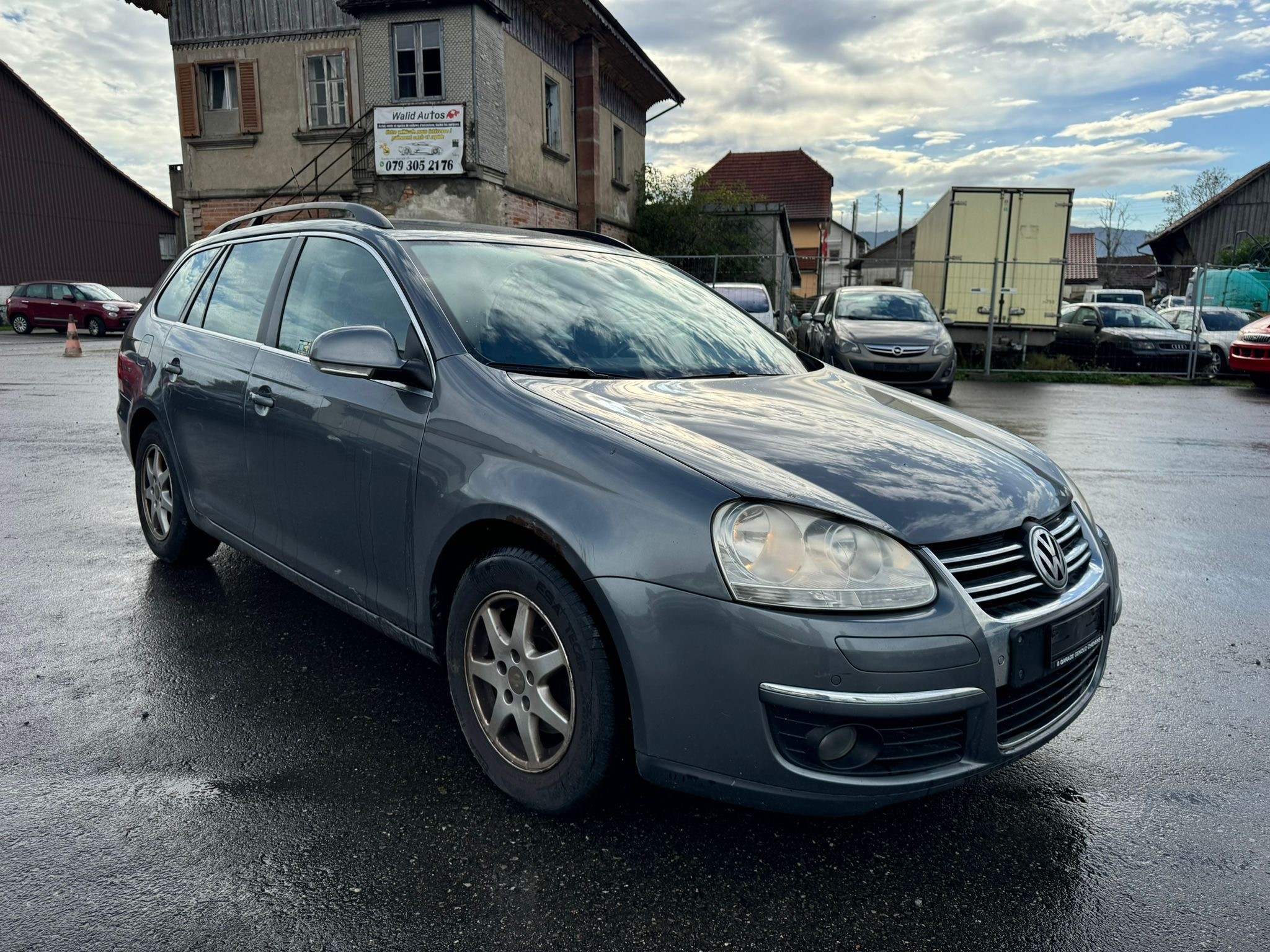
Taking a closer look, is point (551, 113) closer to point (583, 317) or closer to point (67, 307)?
point (67, 307)

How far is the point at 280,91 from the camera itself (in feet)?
66.1

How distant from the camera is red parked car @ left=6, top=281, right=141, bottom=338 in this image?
2656 cm

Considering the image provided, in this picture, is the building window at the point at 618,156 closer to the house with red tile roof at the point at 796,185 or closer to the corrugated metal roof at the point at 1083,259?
the house with red tile roof at the point at 796,185

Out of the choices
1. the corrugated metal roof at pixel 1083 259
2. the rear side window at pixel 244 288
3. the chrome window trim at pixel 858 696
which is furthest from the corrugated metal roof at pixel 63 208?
the corrugated metal roof at pixel 1083 259

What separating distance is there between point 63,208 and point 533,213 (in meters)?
26.5

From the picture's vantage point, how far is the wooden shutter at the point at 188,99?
803 inches

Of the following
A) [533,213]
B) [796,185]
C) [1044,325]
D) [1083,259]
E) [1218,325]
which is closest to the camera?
[1044,325]

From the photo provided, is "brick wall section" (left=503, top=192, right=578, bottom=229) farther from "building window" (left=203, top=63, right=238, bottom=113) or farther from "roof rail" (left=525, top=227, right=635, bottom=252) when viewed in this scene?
"roof rail" (left=525, top=227, right=635, bottom=252)

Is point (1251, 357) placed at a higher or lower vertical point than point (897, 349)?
lower

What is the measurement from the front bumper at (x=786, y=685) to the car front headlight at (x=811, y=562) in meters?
0.04

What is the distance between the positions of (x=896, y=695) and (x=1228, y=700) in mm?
2038

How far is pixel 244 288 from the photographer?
3971 millimetres

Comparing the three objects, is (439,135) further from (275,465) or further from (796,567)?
(796,567)

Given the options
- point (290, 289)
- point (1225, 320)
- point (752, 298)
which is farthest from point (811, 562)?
point (1225, 320)
